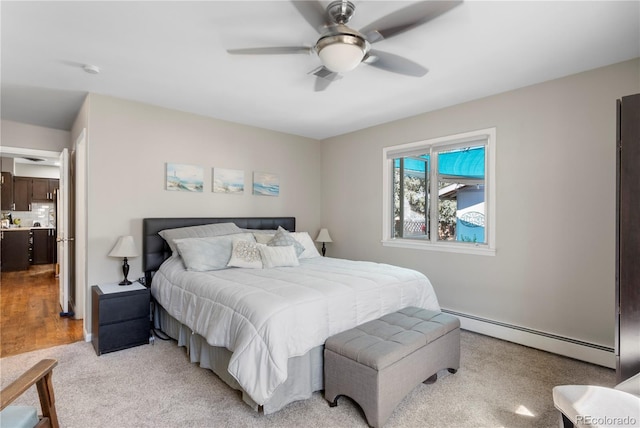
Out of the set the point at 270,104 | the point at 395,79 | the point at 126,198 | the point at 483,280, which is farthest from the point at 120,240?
the point at 483,280

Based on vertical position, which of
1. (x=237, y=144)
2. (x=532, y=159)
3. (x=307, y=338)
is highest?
(x=237, y=144)

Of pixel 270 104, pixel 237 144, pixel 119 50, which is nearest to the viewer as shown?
pixel 119 50

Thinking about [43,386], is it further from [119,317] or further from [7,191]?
[7,191]

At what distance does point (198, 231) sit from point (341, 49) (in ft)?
8.77

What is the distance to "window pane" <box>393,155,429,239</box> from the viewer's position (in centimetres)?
429

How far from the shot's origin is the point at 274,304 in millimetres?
2189

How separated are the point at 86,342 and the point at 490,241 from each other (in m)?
4.34

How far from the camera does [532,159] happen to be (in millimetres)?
3248

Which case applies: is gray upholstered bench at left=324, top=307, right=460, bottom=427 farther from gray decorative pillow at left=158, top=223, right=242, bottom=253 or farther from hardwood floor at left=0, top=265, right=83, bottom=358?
hardwood floor at left=0, top=265, right=83, bottom=358

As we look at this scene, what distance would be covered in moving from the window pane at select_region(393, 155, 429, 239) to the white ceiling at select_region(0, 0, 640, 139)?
2.49ft

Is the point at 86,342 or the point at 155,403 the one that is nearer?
the point at 155,403

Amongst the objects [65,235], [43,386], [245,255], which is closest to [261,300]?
[43,386]

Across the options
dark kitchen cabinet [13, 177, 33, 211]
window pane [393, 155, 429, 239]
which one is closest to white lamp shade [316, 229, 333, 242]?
window pane [393, 155, 429, 239]

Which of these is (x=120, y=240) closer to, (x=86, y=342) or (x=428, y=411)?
(x=86, y=342)
